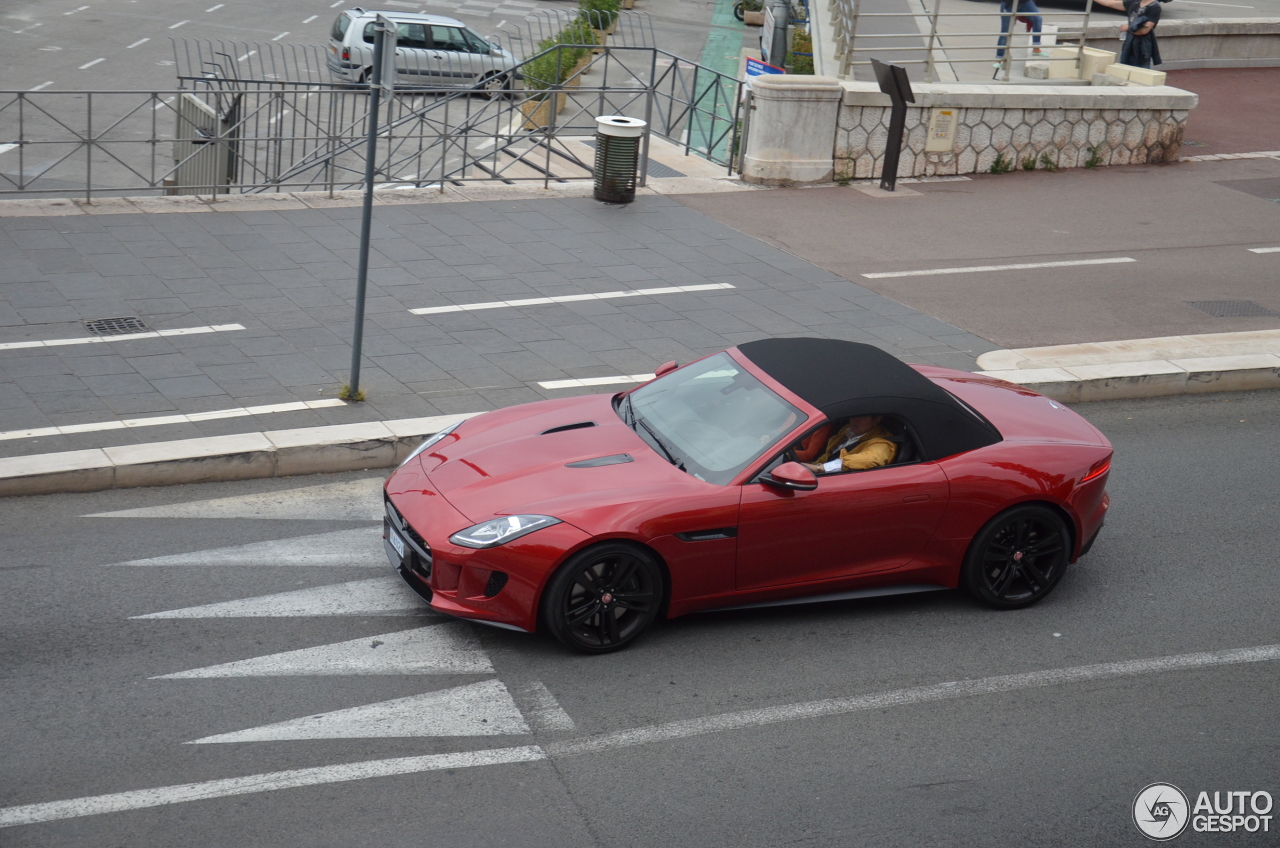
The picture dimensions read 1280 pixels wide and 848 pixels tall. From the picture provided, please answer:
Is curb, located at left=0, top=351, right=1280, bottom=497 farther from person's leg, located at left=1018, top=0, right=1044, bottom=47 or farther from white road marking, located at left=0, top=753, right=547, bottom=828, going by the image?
person's leg, located at left=1018, top=0, right=1044, bottom=47

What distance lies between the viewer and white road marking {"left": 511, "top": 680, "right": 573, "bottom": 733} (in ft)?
18.6

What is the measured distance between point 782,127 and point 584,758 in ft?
42.4

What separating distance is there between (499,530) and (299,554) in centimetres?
179

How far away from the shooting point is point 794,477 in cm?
626

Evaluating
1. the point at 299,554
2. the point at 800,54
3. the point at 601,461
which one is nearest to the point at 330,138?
the point at 299,554

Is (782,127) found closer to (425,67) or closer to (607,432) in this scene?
(607,432)

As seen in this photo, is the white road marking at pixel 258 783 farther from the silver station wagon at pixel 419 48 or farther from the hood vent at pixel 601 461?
the silver station wagon at pixel 419 48

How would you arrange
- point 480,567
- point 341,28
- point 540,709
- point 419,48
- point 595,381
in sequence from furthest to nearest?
point 419,48, point 341,28, point 595,381, point 480,567, point 540,709

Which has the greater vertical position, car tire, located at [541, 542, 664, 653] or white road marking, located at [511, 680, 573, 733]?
car tire, located at [541, 542, 664, 653]

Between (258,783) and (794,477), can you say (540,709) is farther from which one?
(794,477)

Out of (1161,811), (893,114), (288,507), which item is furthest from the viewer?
(893,114)

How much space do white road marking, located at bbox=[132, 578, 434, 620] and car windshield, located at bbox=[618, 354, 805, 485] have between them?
5.32 ft

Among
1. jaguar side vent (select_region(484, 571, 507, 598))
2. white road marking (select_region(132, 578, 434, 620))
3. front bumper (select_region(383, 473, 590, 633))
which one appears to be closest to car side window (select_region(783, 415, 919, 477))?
front bumper (select_region(383, 473, 590, 633))

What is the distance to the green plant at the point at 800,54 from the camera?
92.0 ft
